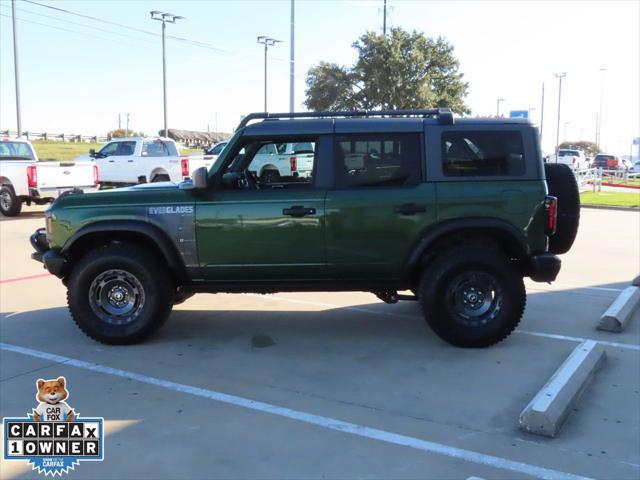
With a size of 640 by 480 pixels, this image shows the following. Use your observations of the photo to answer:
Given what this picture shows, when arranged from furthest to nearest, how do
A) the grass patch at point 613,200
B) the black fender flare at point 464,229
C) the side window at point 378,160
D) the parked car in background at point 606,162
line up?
the parked car in background at point 606,162, the grass patch at point 613,200, the side window at point 378,160, the black fender flare at point 464,229

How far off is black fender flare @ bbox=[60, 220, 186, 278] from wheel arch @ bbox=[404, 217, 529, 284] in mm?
2060

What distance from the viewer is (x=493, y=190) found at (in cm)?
541

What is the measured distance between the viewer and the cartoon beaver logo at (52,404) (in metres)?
3.70

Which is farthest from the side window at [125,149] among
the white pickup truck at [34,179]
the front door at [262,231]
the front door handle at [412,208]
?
the front door handle at [412,208]

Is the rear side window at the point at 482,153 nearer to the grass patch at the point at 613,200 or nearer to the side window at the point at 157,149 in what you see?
the side window at the point at 157,149

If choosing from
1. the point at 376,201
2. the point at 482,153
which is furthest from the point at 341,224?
the point at 482,153

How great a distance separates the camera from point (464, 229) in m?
5.50

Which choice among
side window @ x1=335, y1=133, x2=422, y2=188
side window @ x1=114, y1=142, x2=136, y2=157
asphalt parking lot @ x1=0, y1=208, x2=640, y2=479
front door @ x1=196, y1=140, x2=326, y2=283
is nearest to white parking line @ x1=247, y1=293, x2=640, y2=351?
asphalt parking lot @ x1=0, y1=208, x2=640, y2=479

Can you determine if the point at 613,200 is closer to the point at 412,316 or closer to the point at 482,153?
the point at 412,316

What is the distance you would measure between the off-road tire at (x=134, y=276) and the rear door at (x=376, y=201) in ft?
5.14

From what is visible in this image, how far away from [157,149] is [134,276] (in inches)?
593

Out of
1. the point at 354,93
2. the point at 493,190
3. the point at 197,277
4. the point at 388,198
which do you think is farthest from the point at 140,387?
the point at 354,93

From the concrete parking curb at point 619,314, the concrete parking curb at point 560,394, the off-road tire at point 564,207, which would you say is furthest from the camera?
the concrete parking curb at point 619,314

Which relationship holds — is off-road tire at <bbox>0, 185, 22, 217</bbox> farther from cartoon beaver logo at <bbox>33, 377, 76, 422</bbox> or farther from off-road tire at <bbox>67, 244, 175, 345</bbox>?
cartoon beaver logo at <bbox>33, 377, 76, 422</bbox>
